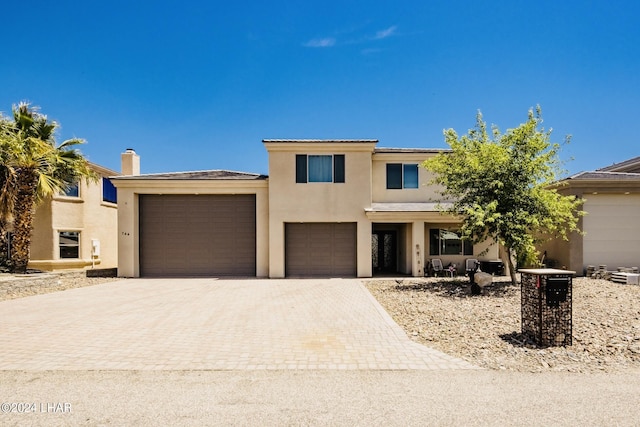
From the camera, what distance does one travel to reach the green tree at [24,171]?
1453cm

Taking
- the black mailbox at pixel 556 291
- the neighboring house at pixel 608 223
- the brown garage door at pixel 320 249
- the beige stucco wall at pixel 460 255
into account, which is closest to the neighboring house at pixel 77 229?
the brown garage door at pixel 320 249

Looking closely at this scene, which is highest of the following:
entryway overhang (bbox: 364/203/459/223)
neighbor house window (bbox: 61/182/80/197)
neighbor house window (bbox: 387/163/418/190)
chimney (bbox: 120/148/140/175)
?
chimney (bbox: 120/148/140/175)

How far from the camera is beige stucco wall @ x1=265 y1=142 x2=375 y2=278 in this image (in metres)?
16.1

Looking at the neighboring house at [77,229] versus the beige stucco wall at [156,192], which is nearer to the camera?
the beige stucco wall at [156,192]

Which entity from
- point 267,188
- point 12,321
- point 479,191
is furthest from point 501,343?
point 267,188

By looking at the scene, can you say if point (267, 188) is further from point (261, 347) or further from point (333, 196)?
Result: point (261, 347)

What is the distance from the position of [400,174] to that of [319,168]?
4187mm

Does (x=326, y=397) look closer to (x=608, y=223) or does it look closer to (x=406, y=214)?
(x=406, y=214)

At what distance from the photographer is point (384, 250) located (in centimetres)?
1947

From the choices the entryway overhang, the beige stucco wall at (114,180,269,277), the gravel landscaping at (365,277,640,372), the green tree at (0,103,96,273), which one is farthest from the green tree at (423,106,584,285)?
the green tree at (0,103,96,273)

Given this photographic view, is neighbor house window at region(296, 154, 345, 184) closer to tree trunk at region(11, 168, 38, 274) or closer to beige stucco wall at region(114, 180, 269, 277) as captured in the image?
beige stucco wall at region(114, 180, 269, 277)

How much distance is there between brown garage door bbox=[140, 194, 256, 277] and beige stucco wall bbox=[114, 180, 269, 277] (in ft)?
1.29

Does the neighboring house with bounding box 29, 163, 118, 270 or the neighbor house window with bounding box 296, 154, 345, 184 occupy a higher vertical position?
the neighbor house window with bounding box 296, 154, 345, 184

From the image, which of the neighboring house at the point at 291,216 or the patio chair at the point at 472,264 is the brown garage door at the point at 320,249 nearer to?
the neighboring house at the point at 291,216
